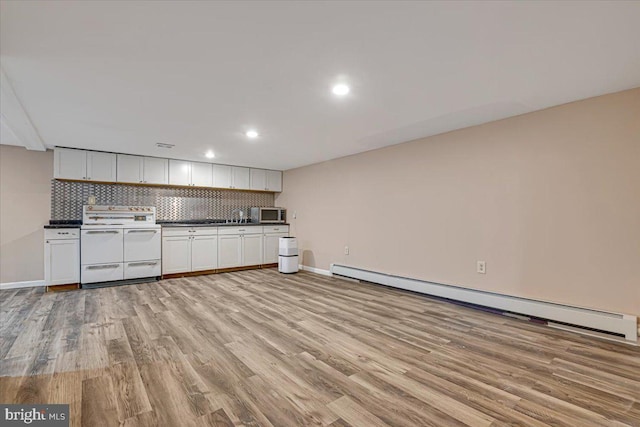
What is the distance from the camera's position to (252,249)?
6.07 meters

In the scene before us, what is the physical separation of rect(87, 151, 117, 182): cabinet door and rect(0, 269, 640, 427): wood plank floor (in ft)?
7.03

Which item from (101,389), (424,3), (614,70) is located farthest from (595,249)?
(101,389)

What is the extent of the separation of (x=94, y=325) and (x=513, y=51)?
168 inches

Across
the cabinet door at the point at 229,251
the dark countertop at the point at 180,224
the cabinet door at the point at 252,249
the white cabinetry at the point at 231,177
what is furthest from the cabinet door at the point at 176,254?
the white cabinetry at the point at 231,177

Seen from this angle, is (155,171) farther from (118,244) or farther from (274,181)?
(274,181)

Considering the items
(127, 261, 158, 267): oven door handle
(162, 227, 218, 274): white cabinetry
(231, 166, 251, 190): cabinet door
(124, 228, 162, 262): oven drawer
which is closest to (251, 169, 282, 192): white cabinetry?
(231, 166, 251, 190): cabinet door

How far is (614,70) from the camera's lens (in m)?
2.15

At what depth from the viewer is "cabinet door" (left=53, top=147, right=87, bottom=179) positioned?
446cm

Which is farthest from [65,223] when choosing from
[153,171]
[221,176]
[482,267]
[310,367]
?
[482,267]

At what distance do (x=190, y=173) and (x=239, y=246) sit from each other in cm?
172

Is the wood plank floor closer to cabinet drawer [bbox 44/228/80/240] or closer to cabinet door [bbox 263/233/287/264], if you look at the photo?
cabinet drawer [bbox 44/228/80/240]

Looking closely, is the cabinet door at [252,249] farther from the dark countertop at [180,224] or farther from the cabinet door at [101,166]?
the cabinet door at [101,166]

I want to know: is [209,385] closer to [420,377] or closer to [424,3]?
[420,377]

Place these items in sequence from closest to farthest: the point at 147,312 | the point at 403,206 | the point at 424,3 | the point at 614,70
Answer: the point at 424,3 < the point at 614,70 < the point at 147,312 < the point at 403,206
